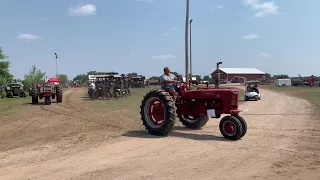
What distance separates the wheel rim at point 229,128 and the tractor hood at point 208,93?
0.80 m

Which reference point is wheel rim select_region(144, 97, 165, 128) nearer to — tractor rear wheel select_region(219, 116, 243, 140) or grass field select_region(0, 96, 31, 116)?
tractor rear wheel select_region(219, 116, 243, 140)

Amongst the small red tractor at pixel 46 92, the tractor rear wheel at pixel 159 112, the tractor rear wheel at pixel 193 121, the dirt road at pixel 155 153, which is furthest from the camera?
the small red tractor at pixel 46 92

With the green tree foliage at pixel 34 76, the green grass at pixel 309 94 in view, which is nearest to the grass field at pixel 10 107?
the green grass at pixel 309 94

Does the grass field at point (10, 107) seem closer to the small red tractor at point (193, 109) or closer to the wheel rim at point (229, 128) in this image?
the small red tractor at point (193, 109)

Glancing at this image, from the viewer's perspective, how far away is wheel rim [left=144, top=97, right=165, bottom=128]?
1053 cm

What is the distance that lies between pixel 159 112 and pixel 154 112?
178mm

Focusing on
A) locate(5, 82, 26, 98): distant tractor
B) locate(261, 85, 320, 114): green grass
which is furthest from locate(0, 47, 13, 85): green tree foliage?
locate(261, 85, 320, 114): green grass

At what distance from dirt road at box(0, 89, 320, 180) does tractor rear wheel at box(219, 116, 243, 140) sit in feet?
0.85

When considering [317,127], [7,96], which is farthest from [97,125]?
[7,96]

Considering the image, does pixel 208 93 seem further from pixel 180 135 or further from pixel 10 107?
pixel 10 107

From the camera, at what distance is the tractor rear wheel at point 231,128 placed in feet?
30.2

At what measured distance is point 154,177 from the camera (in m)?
5.98

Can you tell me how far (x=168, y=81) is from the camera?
1052cm

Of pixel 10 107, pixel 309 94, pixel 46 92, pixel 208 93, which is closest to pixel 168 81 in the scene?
pixel 208 93
